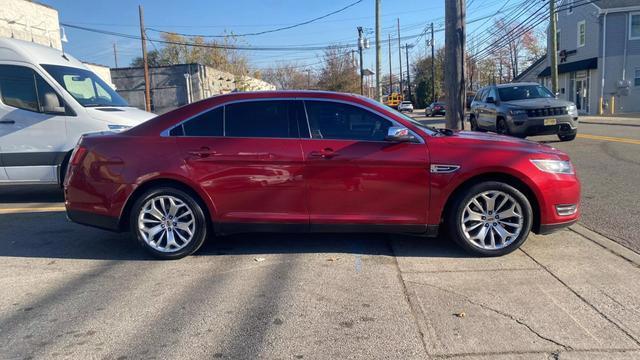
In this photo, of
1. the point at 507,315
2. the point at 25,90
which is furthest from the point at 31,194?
the point at 507,315

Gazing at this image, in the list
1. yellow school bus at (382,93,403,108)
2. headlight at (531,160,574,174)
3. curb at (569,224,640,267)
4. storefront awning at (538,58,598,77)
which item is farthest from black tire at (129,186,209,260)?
yellow school bus at (382,93,403,108)

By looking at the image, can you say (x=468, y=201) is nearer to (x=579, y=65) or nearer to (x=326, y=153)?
(x=326, y=153)

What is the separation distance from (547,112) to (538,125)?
457 mm

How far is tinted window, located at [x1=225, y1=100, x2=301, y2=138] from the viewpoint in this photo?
462cm

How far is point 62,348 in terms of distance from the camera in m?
3.08

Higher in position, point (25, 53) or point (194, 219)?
point (25, 53)

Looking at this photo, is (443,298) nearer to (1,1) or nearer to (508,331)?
(508,331)

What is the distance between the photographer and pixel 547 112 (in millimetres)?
12094

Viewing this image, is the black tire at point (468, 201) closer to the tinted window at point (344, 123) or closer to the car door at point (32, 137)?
the tinted window at point (344, 123)

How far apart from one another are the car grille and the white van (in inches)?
382

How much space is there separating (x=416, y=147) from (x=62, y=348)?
10.8ft

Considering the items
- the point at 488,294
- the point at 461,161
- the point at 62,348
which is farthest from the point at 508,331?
the point at 62,348

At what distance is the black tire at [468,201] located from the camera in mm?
4418

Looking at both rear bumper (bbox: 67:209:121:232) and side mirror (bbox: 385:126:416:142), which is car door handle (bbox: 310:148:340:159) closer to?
side mirror (bbox: 385:126:416:142)
